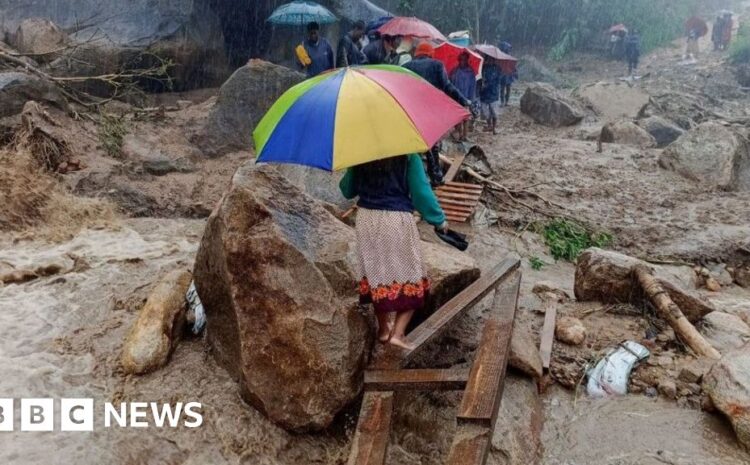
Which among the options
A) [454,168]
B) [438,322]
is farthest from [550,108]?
[438,322]

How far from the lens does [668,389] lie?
3.77 metres

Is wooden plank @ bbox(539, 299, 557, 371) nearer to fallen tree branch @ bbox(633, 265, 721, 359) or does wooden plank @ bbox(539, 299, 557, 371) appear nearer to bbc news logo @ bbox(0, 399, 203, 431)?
fallen tree branch @ bbox(633, 265, 721, 359)

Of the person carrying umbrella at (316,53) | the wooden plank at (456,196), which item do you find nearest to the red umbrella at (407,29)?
the person carrying umbrella at (316,53)

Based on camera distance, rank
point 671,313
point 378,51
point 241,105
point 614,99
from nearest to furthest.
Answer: point 671,313, point 378,51, point 241,105, point 614,99

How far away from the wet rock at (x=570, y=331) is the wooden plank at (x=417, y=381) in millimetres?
1357

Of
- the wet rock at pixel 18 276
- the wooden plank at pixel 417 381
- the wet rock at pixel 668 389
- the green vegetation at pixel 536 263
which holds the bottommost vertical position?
the wet rock at pixel 18 276

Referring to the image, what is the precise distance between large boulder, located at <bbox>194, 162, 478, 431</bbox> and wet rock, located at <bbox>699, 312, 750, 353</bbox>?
2.80m

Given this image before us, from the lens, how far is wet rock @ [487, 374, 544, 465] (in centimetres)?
341

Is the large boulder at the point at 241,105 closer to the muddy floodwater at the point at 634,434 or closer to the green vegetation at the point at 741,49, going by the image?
the muddy floodwater at the point at 634,434

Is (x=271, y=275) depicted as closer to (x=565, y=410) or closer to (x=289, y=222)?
(x=289, y=222)

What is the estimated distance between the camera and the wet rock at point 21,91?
844 cm

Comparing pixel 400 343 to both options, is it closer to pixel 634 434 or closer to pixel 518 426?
pixel 518 426

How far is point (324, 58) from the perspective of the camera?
29.3 feet

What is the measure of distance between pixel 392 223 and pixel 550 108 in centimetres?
1212
